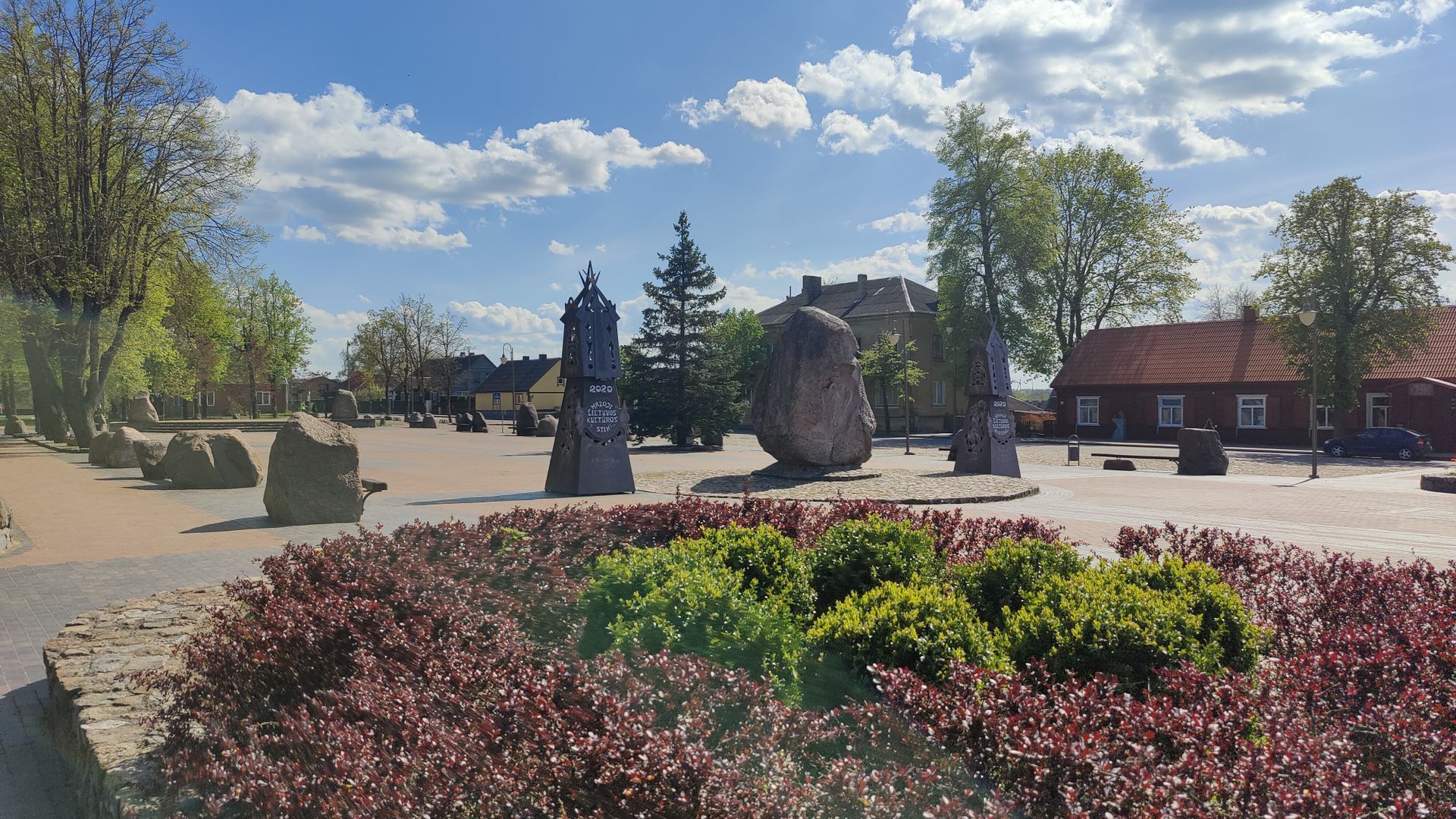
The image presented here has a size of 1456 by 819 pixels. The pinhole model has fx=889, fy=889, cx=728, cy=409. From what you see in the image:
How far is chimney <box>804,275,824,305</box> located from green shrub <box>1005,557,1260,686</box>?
6326cm

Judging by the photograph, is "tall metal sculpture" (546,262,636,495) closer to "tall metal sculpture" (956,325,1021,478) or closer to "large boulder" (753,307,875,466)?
"large boulder" (753,307,875,466)

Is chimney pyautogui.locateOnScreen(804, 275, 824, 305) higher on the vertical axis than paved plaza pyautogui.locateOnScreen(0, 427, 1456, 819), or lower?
higher

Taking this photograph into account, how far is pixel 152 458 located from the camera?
19.6m

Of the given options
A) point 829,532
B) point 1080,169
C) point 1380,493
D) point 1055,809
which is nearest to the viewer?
point 1055,809

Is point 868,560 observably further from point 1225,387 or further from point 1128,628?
point 1225,387

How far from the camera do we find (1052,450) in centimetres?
3444

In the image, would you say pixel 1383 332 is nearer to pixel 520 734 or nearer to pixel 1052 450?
pixel 1052 450

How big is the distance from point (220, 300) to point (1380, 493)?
204 ft

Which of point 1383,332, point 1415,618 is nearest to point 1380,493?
point 1415,618

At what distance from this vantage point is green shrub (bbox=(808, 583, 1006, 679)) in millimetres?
3898

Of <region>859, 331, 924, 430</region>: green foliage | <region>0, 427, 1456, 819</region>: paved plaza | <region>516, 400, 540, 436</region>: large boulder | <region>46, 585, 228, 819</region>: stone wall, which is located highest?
<region>859, 331, 924, 430</region>: green foliage

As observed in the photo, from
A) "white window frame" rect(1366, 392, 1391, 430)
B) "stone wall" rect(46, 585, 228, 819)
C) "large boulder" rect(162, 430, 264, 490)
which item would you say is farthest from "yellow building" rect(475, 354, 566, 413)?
"stone wall" rect(46, 585, 228, 819)

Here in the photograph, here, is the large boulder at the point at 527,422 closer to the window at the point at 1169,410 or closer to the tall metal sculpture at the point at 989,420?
the tall metal sculpture at the point at 989,420

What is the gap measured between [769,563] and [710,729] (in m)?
2.83
